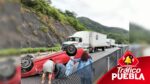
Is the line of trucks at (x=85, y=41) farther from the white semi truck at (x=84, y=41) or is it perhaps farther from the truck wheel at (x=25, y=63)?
the truck wheel at (x=25, y=63)

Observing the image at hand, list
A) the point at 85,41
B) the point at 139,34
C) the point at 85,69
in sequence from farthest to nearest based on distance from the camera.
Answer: the point at 85,41, the point at 85,69, the point at 139,34

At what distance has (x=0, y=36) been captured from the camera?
0.58 meters

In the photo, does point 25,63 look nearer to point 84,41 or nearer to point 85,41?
point 84,41

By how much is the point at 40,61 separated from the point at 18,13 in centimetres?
869

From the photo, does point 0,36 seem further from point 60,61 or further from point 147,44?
point 60,61

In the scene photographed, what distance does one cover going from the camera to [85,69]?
21.8ft

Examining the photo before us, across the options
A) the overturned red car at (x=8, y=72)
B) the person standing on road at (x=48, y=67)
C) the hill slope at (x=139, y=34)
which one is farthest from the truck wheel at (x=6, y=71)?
the person standing on road at (x=48, y=67)

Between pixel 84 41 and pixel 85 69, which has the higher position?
pixel 84 41

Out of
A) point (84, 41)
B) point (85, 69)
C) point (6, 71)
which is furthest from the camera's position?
point (84, 41)

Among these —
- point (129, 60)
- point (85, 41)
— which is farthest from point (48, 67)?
point (129, 60)

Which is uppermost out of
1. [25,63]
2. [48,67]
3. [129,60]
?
[129,60]

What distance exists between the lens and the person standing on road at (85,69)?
20.4 feet

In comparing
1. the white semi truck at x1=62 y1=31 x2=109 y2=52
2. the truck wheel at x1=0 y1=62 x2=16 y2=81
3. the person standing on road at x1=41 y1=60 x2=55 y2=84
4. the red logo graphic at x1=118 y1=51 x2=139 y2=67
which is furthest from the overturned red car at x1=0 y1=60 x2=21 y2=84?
the white semi truck at x1=62 y1=31 x2=109 y2=52

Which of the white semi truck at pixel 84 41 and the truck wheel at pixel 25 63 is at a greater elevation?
the white semi truck at pixel 84 41
